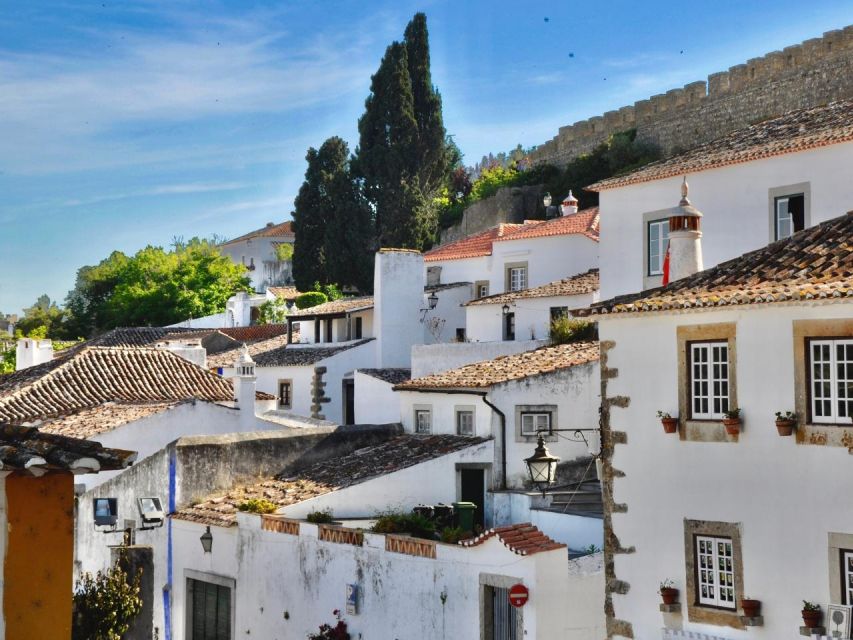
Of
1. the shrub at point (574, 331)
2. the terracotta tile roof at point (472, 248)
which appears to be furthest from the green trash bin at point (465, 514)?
the terracotta tile roof at point (472, 248)

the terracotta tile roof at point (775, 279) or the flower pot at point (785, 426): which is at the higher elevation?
the terracotta tile roof at point (775, 279)

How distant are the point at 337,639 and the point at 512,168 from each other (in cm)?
5228

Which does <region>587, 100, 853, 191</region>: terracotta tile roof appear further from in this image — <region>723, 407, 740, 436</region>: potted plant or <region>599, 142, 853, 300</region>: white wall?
<region>723, 407, 740, 436</region>: potted plant

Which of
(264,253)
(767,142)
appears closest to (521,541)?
(767,142)

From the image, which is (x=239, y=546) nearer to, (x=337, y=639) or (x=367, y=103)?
(x=337, y=639)

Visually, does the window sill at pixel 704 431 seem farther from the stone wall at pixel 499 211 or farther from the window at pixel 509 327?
the stone wall at pixel 499 211

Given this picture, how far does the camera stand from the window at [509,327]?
37250 mm

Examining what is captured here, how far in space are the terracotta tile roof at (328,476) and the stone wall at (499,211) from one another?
3548cm

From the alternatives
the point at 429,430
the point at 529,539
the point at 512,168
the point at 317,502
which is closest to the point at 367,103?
the point at 512,168

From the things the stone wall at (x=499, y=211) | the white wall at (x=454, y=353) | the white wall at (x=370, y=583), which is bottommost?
the white wall at (x=370, y=583)

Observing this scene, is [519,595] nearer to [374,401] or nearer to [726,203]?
[726,203]

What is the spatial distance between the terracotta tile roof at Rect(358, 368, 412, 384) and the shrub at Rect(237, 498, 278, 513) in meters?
13.1

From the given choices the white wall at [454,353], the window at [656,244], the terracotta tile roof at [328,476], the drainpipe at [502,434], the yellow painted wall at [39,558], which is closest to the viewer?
the yellow painted wall at [39,558]

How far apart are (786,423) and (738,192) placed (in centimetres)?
1245
